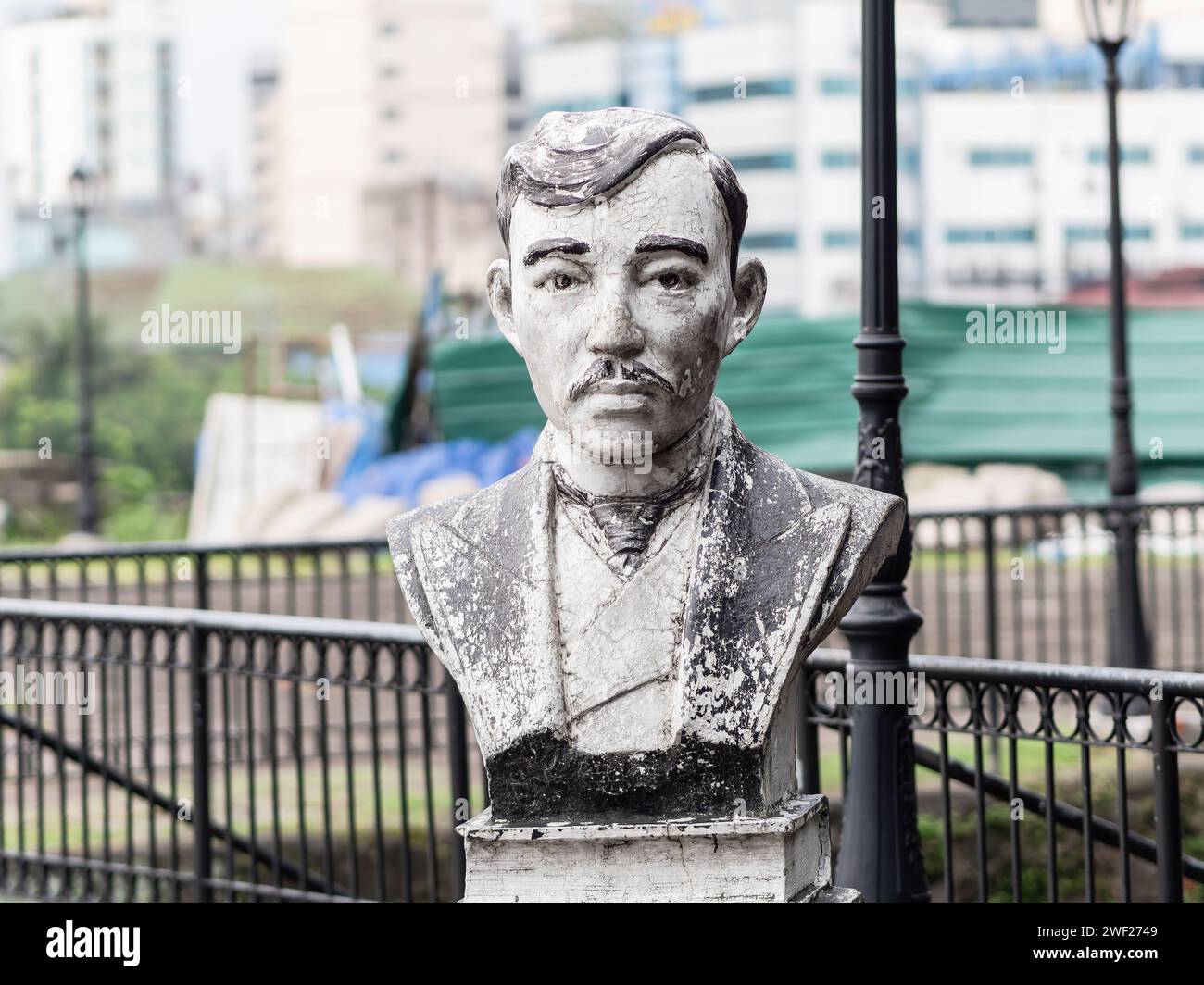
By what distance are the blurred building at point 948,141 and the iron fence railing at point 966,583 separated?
6.78m

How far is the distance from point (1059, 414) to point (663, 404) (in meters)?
26.5

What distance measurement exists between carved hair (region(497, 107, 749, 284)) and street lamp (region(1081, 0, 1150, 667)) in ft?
23.9

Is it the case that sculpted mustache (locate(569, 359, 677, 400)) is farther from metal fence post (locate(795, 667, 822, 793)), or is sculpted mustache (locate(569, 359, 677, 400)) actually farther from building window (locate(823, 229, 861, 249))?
building window (locate(823, 229, 861, 249))

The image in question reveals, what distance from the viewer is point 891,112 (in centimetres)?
569

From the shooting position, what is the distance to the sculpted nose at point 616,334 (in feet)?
13.0

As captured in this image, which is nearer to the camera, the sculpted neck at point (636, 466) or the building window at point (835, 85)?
the sculpted neck at point (636, 466)

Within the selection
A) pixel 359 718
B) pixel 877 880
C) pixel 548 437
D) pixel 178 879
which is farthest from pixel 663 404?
pixel 359 718

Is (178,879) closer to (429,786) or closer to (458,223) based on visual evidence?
(429,786)

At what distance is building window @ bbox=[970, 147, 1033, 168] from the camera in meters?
32.8

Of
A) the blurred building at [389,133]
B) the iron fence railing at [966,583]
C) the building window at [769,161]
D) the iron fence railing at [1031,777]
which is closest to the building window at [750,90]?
the building window at [769,161]

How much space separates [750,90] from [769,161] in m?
1.40

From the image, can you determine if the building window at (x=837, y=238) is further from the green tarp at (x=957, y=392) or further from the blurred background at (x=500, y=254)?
the green tarp at (x=957, y=392)

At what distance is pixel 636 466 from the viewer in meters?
4.14
